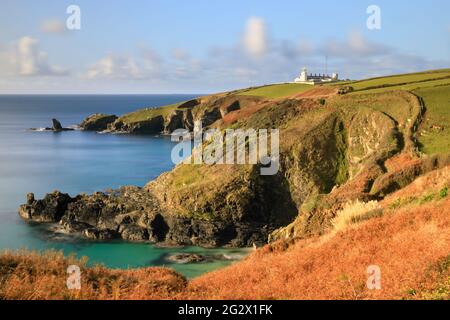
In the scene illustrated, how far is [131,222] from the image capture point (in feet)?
193

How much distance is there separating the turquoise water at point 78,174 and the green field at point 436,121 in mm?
24482

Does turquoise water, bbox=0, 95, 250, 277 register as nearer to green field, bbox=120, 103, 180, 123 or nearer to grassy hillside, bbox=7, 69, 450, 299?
grassy hillside, bbox=7, 69, 450, 299

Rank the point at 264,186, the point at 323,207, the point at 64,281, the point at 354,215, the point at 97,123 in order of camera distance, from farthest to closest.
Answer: the point at 97,123 → the point at 264,186 → the point at 323,207 → the point at 354,215 → the point at 64,281

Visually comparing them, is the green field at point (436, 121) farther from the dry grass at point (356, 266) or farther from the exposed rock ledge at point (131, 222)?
the dry grass at point (356, 266)

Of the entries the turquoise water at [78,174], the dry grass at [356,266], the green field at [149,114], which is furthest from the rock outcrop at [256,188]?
the green field at [149,114]

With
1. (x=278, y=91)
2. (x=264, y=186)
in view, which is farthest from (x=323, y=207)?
(x=278, y=91)

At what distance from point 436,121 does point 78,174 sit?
66687 mm

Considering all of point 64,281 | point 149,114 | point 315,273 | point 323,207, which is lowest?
A: point 323,207

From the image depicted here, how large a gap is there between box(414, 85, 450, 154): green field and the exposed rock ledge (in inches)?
834

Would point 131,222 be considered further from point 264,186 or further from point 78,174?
point 78,174

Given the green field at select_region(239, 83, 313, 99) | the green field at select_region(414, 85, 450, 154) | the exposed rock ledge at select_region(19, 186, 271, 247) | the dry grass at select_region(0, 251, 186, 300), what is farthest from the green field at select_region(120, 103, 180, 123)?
the dry grass at select_region(0, 251, 186, 300)

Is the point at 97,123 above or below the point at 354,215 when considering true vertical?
above

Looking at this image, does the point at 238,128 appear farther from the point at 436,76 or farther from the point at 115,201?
the point at 436,76

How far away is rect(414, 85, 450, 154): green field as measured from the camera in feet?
172
